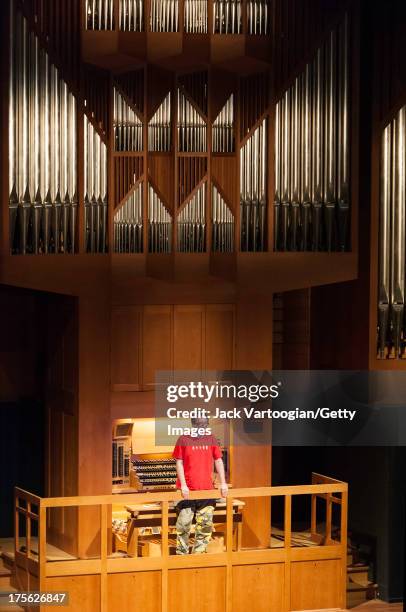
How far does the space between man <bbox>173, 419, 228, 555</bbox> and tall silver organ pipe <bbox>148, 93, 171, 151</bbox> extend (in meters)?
2.32

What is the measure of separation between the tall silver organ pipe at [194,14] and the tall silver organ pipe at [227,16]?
0.32 feet

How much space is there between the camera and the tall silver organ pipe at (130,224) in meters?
11.8

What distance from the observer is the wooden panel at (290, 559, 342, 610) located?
11641 mm

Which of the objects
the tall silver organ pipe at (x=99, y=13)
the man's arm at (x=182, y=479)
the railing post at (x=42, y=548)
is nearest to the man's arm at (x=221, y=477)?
the man's arm at (x=182, y=479)

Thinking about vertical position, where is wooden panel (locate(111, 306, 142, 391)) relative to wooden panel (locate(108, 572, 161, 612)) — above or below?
above

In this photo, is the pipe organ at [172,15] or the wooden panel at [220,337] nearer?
the pipe organ at [172,15]

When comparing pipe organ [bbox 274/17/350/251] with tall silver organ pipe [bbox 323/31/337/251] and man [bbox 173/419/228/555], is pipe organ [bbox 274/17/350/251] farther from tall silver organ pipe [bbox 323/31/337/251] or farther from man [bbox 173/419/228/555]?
man [bbox 173/419/228/555]

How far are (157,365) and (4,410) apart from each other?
6.40ft

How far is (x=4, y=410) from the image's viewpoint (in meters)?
13.3

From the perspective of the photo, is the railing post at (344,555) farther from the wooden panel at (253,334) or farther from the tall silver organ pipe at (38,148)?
the tall silver organ pipe at (38,148)

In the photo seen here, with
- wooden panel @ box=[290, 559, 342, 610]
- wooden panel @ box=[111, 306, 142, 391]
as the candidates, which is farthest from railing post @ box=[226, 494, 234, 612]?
wooden panel @ box=[111, 306, 142, 391]

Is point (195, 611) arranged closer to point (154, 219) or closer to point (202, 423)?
point (202, 423)

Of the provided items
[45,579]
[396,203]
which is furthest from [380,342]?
[45,579]

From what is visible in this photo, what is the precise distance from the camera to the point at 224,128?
1180cm
